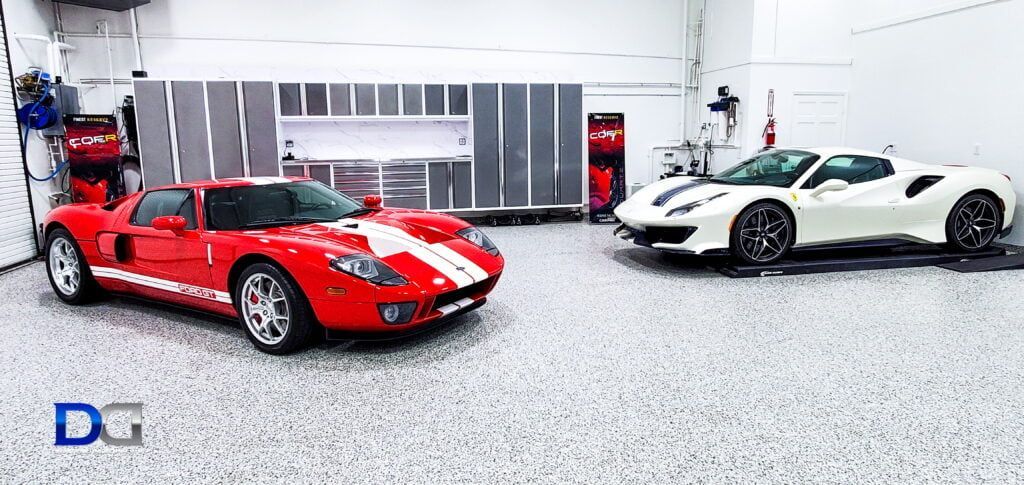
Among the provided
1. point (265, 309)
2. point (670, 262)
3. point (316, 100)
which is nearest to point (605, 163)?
point (670, 262)

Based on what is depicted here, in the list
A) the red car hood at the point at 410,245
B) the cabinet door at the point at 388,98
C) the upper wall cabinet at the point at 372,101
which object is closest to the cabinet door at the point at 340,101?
the upper wall cabinet at the point at 372,101

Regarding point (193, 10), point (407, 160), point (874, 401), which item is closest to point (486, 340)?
point (874, 401)

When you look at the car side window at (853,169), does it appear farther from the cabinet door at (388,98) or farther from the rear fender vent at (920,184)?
the cabinet door at (388,98)

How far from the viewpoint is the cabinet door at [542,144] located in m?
7.64

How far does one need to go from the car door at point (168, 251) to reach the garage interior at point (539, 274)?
0.29 meters

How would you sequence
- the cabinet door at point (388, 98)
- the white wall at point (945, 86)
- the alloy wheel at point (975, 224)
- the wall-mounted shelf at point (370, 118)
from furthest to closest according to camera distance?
the cabinet door at point (388, 98) → the wall-mounted shelf at point (370, 118) → the white wall at point (945, 86) → the alloy wheel at point (975, 224)

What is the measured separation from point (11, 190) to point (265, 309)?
4497 millimetres

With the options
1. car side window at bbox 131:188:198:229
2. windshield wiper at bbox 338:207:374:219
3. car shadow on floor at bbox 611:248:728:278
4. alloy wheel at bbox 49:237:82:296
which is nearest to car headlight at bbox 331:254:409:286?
windshield wiper at bbox 338:207:374:219

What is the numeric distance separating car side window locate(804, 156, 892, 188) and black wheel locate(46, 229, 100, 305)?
5.64 metres

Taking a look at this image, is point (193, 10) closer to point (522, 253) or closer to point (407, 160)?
point (407, 160)

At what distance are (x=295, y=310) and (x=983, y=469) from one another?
9.32 ft

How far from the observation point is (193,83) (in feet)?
21.9

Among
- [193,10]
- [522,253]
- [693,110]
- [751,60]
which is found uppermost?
[193,10]

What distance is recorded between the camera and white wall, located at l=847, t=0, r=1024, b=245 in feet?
18.8
